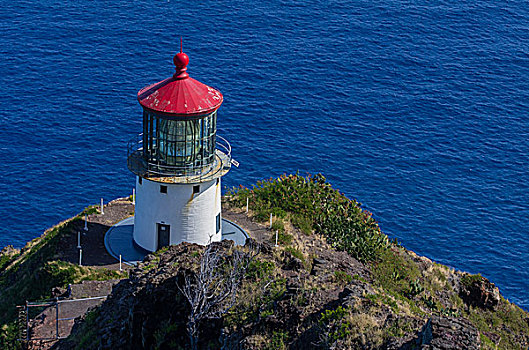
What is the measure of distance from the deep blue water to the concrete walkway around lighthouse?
70.3ft

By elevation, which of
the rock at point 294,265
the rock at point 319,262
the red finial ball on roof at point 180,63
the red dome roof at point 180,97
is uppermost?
the red finial ball on roof at point 180,63

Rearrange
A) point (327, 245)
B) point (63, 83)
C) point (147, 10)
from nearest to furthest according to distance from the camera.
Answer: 1. point (327, 245)
2. point (63, 83)
3. point (147, 10)

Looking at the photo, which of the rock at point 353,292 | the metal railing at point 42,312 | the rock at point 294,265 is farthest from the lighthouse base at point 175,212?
the rock at point 353,292

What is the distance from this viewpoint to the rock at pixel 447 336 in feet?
66.0

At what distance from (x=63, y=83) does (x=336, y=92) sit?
2997 centimetres

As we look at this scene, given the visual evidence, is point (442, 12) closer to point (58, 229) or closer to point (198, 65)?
point (198, 65)

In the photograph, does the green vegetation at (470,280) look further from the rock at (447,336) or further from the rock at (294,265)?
the rock at (447,336)

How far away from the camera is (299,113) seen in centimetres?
7894

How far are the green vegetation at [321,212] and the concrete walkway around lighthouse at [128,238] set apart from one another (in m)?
2.37

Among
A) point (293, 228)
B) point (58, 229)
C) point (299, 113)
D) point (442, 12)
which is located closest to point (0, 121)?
point (299, 113)

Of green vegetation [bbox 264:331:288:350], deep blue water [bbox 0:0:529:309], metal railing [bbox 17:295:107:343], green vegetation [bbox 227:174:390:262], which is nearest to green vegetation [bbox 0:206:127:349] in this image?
metal railing [bbox 17:295:107:343]

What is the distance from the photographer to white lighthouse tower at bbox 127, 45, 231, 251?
118ft

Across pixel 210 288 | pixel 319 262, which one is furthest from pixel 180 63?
pixel 210 288

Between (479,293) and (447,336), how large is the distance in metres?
22.1
